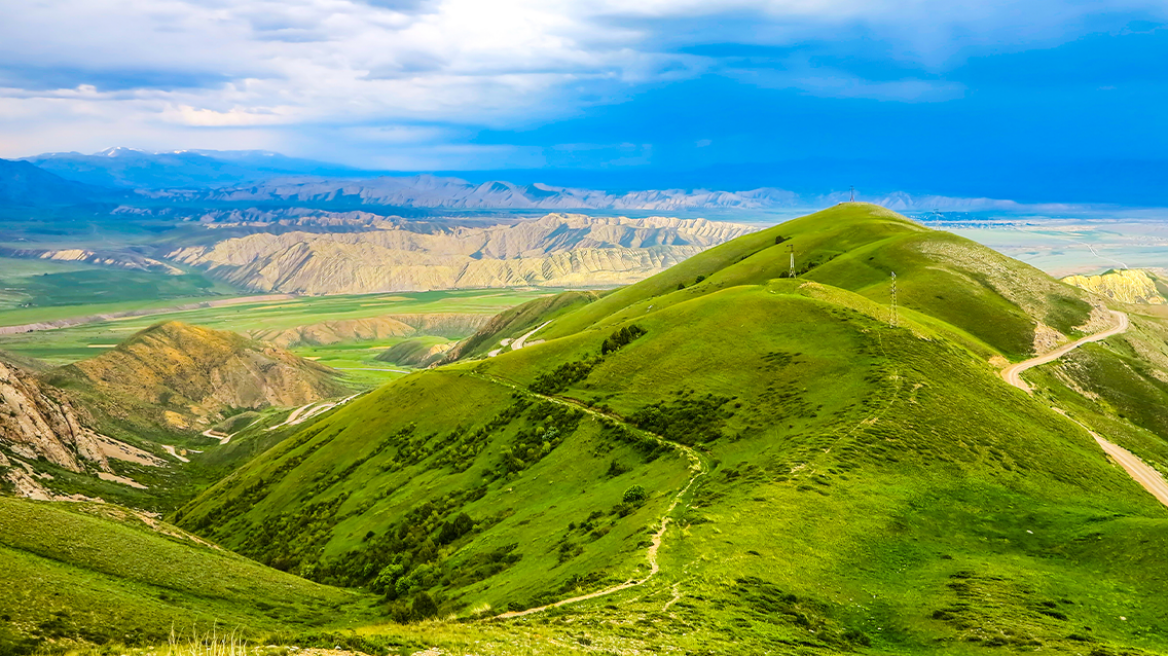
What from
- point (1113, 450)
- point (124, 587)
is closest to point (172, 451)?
point (124, 587)

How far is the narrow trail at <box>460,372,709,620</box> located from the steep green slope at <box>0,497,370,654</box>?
53.3ft

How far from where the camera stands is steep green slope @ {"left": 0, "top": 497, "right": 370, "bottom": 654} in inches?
1345

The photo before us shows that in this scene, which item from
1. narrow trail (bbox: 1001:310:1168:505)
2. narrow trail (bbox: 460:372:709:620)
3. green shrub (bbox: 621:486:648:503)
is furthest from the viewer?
narrow trail (bbox: 1001:310:1168:505)

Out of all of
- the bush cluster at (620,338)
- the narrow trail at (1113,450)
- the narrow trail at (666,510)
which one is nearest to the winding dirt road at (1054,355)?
the narrow trail at (1113,450)

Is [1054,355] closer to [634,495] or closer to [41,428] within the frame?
[634,495]

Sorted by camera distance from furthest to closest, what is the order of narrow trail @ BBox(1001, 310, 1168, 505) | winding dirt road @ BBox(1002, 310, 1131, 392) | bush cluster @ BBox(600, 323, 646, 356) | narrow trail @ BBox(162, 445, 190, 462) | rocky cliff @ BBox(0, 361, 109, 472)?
narrow trail @ BBox(162, 445, 190, 462)
rocky cliff @ BBox(0, 361, 109, 472)
bush cluster @ BBox(600, 323, 646, 356)
winding dirt road @ BBox(1002, 310, 1131, 392)
narrow trail @ BBox(1001, 310, 1168, 505)

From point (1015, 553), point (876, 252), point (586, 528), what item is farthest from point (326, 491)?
point (876, 252)

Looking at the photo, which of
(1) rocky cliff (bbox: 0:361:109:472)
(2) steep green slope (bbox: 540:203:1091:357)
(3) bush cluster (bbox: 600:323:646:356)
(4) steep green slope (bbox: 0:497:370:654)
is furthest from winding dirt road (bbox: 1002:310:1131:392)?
(1) rocky cliff (bbox: 0:361:109:472)

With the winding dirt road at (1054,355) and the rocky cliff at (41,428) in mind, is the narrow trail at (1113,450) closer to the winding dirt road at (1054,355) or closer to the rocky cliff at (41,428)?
the winding dirt road at (1054,355)

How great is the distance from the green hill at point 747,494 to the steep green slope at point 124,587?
742 centimetres

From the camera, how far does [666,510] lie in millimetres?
47062

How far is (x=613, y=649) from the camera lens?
27.8 meters

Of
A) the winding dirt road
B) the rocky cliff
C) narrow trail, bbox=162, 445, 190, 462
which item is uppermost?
the winding dirt road

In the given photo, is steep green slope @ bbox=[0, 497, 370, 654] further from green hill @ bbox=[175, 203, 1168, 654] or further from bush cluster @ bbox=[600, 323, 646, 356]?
bush cluster @ bbox=[600, 323, 646, 356]
